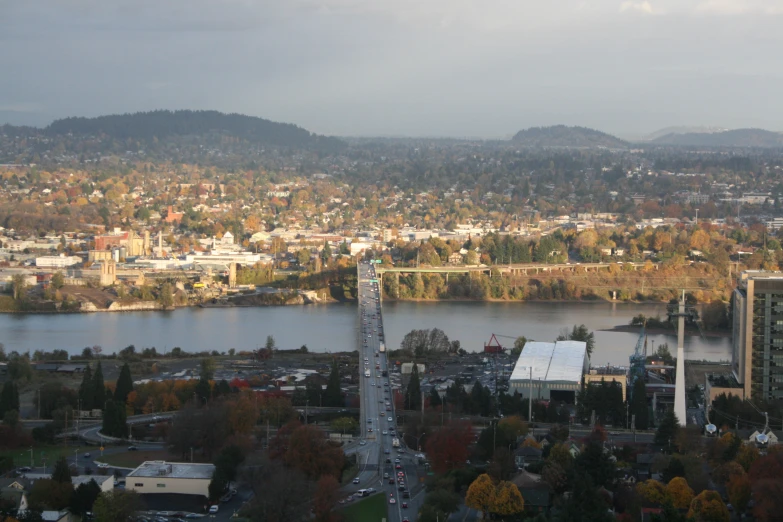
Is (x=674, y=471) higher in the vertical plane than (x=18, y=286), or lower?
higher

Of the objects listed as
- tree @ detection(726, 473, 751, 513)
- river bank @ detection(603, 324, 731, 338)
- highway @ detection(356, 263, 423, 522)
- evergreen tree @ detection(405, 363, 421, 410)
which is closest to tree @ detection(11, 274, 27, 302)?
highway @ detection(356, 263, 423, 522)

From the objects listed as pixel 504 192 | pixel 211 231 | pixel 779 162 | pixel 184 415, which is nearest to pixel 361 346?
pixel 184 415

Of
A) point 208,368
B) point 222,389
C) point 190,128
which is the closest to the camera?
point 222,389

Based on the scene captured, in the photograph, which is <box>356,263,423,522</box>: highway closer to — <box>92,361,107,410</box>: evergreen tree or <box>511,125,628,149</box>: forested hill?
<box>92,361,107,410</box>: evergreen tree

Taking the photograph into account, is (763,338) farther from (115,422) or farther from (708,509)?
(115,422)

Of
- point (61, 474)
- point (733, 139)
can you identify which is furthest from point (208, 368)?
point (733, 139)

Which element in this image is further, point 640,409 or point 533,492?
point 640,409
